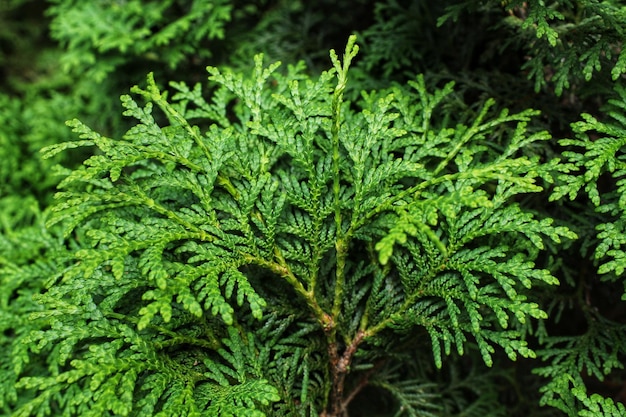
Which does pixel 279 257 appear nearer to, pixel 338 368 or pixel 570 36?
pixel 338 368

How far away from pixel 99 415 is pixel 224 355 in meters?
0.36

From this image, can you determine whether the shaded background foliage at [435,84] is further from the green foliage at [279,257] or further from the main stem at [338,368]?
the main stem at [338,368]

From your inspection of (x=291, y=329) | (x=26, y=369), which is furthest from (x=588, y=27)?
(x=26, y=369)

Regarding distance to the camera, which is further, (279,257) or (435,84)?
(435,84)

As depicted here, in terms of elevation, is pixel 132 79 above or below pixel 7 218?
above

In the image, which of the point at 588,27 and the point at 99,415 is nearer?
the point at 99,415

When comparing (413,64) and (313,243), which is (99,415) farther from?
(413,64)

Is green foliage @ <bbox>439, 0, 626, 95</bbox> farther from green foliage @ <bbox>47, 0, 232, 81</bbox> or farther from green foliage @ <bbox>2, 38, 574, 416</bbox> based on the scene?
green foliage @ <bbox>47, 0, 232, 81</bbox>

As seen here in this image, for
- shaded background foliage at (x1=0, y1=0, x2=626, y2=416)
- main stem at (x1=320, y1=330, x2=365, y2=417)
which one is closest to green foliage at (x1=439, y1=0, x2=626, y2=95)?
shaded background foliage at (x1=0, y1=0, x2=626, y2=416)

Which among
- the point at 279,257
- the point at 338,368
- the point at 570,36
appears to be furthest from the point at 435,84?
the point at 338,368

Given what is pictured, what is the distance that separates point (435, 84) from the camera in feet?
6.87

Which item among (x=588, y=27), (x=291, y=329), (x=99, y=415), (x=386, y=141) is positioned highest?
(x=588, y=27)

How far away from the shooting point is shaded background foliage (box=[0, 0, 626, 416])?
1.73 metres

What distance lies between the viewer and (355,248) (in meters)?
1.79
